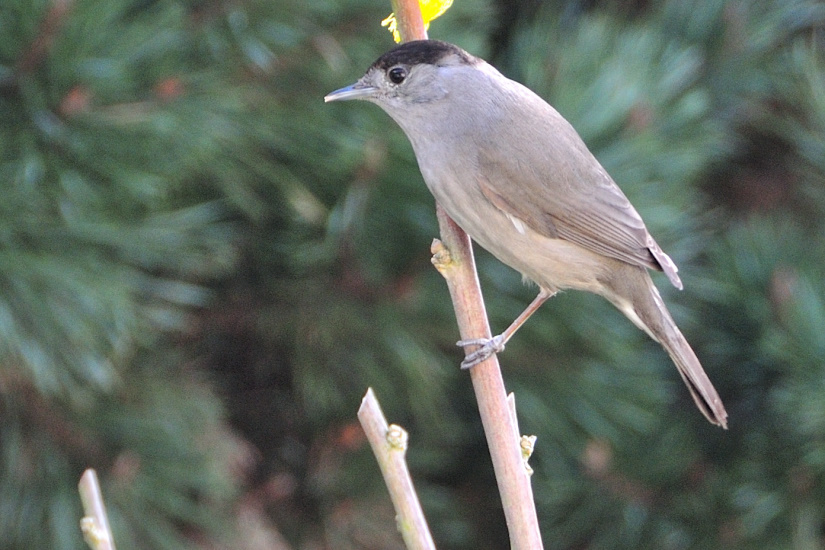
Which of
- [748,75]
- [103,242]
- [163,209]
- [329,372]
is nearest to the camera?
[103,242]

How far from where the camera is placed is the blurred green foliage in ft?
4.25

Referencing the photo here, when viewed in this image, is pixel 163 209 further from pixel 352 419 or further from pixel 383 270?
pixel 352 419

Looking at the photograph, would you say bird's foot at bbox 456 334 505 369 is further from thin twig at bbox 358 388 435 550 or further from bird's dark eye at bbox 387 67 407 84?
bird's dark eye at bbox 387 67 407 84

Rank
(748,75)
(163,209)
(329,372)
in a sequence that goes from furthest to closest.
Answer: (748,75) → (329,372) → (163,209)

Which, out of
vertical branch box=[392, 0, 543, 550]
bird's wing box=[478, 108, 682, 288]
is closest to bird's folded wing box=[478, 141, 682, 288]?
bird's wing box=[478, 108, 682, 288]

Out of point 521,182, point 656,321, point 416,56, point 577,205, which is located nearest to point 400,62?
point 416,56

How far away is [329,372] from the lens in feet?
5.20

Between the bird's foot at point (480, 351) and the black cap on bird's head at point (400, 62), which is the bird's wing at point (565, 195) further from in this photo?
the bird's foot at point (480, 351)

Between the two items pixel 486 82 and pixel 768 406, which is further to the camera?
pixel 768 406

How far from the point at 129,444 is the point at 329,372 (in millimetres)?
332

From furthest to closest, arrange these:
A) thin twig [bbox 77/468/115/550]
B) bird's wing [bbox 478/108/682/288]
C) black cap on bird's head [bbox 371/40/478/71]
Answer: bird's wing [bbox 478/108/682/288], black cap on bird's head [bbox 371/40/478/71], thin twig [bbox 77/468/115/550]

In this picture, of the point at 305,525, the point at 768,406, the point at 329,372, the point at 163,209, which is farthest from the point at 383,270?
the point at 768,406

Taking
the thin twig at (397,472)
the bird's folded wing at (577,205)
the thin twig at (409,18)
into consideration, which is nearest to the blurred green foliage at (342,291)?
the bird's folded wing at (577,205)

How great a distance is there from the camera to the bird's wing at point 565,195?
1.31 meters
